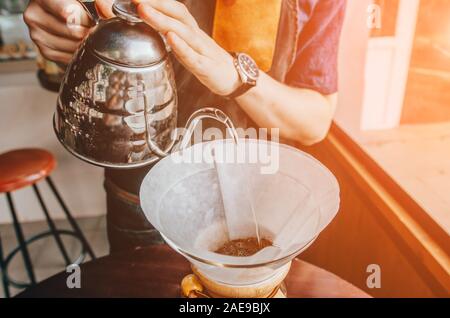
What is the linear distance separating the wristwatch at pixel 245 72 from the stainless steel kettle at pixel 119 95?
9.5 inches

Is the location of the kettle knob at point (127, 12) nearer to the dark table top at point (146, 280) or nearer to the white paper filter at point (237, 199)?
the white paper filter at point (237, 199)

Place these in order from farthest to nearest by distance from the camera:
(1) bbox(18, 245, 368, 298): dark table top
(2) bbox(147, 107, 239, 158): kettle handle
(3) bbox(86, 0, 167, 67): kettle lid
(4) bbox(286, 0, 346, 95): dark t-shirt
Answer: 1. (4) bbox(286, 0, 346, 95): dark t-shirt
2. (1) bbox(18, 245, 368, 298): dark table top
3. (2) bbox(147, 107, 239, 158): kettle handle
4. (3) bbox(86, 0, 167, 67): kettle lid

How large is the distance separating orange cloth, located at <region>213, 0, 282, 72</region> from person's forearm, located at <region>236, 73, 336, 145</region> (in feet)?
0.39

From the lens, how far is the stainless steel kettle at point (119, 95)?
86cm

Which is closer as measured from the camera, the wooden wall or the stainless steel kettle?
the stainless steel kettle

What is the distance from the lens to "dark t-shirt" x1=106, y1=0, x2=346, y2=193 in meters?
1.37

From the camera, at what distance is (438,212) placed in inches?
55.6

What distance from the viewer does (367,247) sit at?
6.00 ft

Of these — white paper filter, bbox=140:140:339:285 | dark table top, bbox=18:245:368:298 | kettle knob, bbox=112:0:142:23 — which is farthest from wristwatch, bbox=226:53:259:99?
dark table top, bbox=18:245:368:298

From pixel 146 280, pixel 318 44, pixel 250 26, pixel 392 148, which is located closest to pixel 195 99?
pixel 250 26

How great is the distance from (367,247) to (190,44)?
126cm

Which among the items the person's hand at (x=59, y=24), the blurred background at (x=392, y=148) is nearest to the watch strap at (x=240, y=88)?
the person's hand at (x=59, y=24)

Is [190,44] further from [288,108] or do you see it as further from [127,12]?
[288,108]

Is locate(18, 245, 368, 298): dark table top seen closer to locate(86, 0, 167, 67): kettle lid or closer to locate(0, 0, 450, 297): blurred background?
locate(0, 0, 450, 297): blurred background
